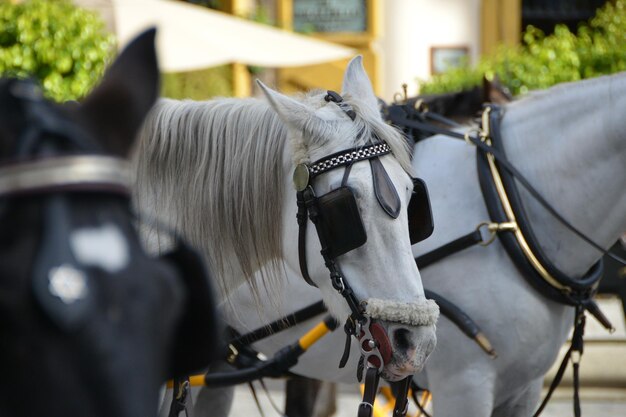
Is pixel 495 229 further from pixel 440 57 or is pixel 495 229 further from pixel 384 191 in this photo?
pixel 440 57

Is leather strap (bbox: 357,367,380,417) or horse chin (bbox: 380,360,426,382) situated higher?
horse chin (bbox: 380,360,426,382)

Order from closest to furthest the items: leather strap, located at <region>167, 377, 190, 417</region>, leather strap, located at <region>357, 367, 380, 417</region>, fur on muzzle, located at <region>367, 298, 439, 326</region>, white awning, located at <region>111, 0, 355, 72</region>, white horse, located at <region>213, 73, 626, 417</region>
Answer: fur on muzzle, located at <region>367, 298, 439, 326</region> → leather strap, located at <region>357, 367, 380, 417</region> → leather strap, located at <region>167, 377, 190, 417</region> → white horse, located at <region>213, 73, 626, 417</region> → white awning, located at <region>111, 0, 355, 72</region>

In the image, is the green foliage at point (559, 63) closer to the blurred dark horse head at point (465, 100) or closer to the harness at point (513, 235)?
the blurred dark horse head at point (465, 100)

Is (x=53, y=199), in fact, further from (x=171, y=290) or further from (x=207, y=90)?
(x=207, y=90)

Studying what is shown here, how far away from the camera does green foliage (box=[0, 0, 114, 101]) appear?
20.2 ft

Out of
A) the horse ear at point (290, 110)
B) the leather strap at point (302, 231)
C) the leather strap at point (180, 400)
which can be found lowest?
the leather strap at point (180, 400)

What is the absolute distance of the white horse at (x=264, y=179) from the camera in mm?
2162

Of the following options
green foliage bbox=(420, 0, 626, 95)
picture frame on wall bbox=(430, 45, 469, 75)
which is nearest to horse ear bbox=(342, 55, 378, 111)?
green foliage bbox=(420, 0, 626, 95)

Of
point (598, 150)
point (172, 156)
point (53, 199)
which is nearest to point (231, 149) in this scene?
point (172, 156)

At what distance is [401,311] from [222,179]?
1.68 feet

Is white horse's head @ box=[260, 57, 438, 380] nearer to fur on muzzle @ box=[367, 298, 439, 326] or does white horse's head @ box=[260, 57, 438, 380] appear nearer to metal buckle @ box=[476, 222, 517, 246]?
fur on muzzle @ box=[367, 298, 439, 326]

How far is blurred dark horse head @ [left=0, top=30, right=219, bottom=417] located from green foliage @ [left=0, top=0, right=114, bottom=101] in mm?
5222

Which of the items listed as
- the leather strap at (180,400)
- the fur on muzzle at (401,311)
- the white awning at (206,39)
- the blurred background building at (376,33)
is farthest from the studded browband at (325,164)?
the blurred background building at (376,33)

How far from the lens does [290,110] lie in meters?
2.19
